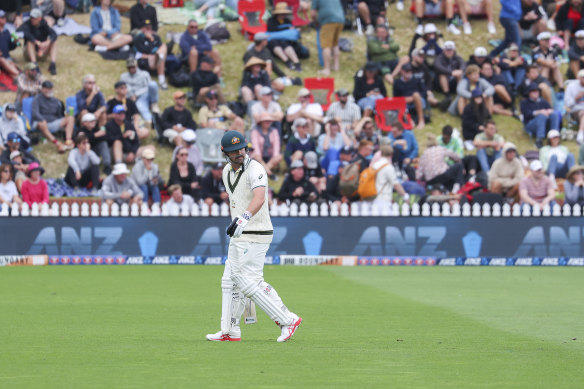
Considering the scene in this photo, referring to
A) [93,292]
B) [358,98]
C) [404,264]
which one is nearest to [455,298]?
[93,292]

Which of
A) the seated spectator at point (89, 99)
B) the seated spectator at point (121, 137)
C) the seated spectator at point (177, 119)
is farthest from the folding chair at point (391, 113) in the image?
the seated spectator at point (89, 99)

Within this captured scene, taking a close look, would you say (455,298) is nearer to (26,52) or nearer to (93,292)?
(93,292)

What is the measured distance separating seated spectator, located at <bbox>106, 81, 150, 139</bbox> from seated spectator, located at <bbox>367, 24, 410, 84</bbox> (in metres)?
7.28

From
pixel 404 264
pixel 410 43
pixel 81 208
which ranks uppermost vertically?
pixel 410 43

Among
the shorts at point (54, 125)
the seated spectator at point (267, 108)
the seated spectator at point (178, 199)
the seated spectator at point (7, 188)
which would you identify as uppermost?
the seated spectator at point (267, 108)

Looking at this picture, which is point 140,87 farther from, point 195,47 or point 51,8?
point 51,8

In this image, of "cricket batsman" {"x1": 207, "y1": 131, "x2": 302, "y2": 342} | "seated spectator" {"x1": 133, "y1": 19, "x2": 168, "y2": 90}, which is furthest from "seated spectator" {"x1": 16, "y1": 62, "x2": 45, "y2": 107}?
"cricket batsman" {"x1": 207, "y1": 131, "x2": 302, "y2": 342}

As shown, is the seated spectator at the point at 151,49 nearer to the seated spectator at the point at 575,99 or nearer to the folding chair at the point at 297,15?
the folding chair at the point at 297,15

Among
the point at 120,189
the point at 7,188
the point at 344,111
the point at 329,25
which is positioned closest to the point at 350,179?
the point at 344,111

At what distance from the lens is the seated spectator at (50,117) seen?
25438 mm

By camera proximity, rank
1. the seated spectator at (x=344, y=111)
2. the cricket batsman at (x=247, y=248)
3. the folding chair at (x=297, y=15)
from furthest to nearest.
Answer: the folding chair at (x=297, y=15), the seated spectator at (x=344, y=111), the cricket batsman at (x=247, y=248)

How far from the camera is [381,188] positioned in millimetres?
21953

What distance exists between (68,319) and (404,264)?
11036mm

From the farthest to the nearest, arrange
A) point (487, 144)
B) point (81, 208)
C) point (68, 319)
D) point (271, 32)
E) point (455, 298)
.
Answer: point (271, 32), point (487, 144), point (81, 208), point (455, 298), point (68, 319)
